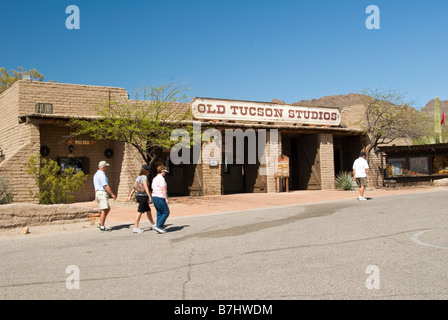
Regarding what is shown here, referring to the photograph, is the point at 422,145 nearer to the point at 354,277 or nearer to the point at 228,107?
the point at 228,107

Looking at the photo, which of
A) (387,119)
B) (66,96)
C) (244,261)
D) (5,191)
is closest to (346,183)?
(387,119)

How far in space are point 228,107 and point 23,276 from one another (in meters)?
16.6

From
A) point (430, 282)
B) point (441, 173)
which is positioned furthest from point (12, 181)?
point (441, 173)

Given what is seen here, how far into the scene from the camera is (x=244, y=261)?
19.4 ft

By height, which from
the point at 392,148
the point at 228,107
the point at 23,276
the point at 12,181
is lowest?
the point at 23,276

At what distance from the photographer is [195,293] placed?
174 inches

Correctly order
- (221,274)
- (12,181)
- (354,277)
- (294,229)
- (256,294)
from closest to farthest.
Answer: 1. (256,294)
2. (354,277)
3. (221,274)
4. (294,229)
5. (12,181)

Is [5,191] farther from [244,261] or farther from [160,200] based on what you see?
[244,261]

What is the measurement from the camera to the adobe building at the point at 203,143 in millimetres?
16797

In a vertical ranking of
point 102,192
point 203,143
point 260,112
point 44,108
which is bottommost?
point 102,192

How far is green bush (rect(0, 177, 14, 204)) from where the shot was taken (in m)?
14.0

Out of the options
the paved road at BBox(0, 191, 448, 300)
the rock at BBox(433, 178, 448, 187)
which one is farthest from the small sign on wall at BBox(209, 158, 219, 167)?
the rock at BBox(433, 178, 448, 187)

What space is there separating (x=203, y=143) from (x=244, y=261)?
14467 mm
